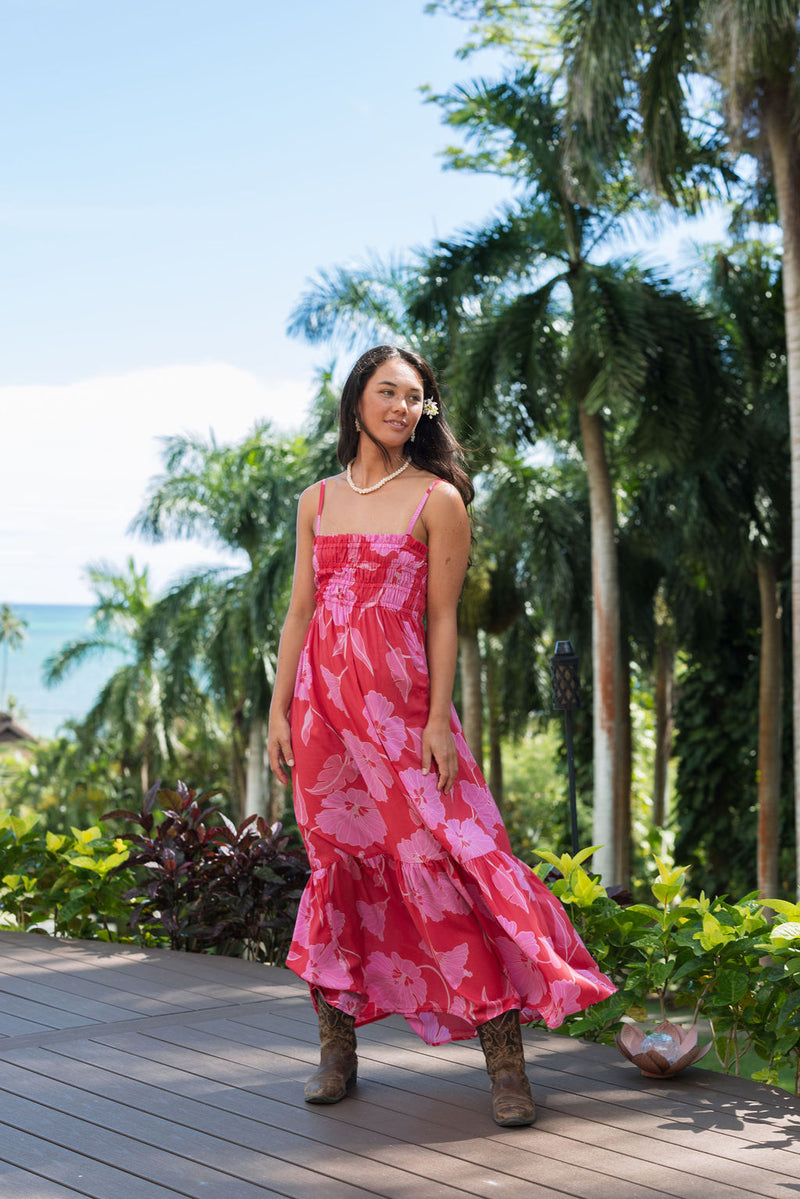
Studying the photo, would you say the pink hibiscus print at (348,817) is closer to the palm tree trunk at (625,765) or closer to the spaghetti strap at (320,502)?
the spaghetti strap at (320,502)

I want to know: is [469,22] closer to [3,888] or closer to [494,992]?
[3,888]

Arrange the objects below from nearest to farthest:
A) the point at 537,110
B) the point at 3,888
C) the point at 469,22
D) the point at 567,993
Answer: the point at 567,993
the point at 3,888
the point at 537,110
the point at 469,22

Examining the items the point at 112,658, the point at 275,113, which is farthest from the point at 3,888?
the point at 112,658

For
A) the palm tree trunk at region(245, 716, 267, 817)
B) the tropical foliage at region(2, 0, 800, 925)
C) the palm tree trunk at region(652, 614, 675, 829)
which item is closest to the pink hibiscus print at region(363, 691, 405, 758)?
the tropical foliage at region(2, 0, 800, 925)

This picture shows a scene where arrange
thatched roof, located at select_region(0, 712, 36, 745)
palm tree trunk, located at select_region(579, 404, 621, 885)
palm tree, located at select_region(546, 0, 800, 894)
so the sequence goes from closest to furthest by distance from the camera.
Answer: palm tree, located at select_region(546, 0, 800, 894)
palm tree trunk, located at select_region(579, 404, 621, 885)
thatched roof, located at select_region(0, 712, 36, 745)

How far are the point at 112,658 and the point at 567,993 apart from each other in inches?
741

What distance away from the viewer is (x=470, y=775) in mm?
2584

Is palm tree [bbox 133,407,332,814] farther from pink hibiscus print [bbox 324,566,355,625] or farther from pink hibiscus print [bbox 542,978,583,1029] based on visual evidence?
pink hibiscus print [bbox 542,978,583,1029]

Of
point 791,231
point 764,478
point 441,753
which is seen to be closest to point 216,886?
point 441,753

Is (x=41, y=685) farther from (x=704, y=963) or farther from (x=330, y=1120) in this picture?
(x=330, y=1120)

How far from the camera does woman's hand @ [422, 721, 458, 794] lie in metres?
2.48

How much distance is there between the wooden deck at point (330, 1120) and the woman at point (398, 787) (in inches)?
5.4

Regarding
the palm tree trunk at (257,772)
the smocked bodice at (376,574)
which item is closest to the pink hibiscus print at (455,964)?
the smocked bodice at (376,574)

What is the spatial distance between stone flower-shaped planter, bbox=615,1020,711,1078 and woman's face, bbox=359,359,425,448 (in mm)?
1424
